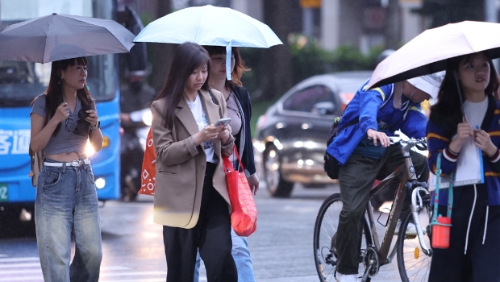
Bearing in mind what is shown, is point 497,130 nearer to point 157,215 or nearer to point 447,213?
point 447,213

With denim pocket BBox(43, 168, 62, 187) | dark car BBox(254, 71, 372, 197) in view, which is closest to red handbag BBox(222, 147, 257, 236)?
denim pocket BBox(43, 168, 62, 187)

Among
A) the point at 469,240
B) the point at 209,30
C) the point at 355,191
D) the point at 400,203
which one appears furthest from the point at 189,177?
the point at 400,203

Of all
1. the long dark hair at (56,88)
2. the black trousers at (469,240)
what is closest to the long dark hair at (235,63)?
the long dark hair at (56,88)

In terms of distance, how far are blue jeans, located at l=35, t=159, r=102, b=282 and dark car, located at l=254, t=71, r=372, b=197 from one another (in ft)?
24.8

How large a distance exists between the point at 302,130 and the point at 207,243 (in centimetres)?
853

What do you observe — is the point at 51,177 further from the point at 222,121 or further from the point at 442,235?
the point at 442,235

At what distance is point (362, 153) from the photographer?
624 centimetres

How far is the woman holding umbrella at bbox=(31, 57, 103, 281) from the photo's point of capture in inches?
214

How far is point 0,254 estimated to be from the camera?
8859 mm

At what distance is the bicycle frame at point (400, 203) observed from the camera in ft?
19.5

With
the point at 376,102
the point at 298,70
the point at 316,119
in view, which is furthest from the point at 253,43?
the point at 298,70

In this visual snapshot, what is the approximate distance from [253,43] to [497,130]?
164cm

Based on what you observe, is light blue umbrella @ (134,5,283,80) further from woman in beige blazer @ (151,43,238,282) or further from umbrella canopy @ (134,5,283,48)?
woman in beige blazer @ (151,43,238,282)

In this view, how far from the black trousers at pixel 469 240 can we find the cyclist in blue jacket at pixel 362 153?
5.18ft
